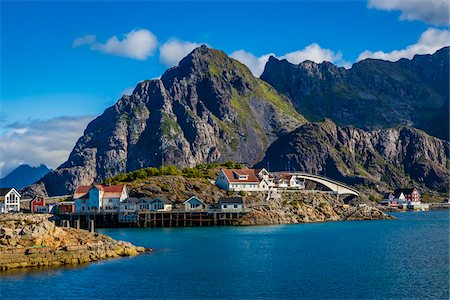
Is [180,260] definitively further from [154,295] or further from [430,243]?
[430,243]

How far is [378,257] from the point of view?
250ft

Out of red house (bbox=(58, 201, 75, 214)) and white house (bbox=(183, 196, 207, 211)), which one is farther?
red house (bbox=(58, 201, 75, 214))

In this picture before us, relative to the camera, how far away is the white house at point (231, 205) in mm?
134000

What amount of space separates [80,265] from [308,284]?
83.7ft

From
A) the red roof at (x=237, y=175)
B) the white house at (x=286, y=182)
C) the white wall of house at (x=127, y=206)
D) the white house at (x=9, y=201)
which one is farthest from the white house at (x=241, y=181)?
the white house at (x=9, y=201)

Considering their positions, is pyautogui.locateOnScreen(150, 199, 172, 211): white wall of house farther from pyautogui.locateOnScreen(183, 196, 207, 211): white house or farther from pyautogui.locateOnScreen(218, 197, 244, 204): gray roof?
pyautogui.locateOnScreen(218, 197, 244, 204): gray roof

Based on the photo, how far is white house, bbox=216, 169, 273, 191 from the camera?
154m

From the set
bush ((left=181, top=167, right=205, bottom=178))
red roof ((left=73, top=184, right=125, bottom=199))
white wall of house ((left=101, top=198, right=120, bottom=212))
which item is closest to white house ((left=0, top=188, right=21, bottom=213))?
red roof ((left=73, top=184, right=125, bottom=199))

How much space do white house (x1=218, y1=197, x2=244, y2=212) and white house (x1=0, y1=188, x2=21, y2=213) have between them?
53.4 metres

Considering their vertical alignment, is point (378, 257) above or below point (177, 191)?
below

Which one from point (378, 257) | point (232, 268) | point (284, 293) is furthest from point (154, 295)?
point (378, 257)

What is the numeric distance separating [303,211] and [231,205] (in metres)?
19.6

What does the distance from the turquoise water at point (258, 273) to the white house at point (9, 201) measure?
Answer: 67.6 m

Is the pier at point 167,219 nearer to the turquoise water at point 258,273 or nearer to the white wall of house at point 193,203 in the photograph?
the white wall of house at point 193,203
